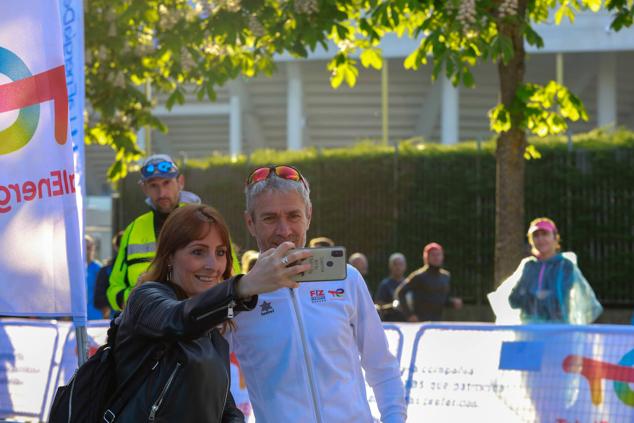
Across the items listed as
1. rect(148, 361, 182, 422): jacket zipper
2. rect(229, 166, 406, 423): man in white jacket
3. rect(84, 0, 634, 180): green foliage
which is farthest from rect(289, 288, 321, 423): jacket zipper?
rect(84, 0, 634, 180): green foliage

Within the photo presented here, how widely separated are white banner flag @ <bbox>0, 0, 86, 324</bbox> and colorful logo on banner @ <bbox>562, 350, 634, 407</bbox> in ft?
13.5

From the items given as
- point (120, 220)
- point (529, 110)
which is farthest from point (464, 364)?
point (120, 220)

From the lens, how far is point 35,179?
4551mm

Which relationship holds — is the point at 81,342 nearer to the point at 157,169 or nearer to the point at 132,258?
the point at 132,258

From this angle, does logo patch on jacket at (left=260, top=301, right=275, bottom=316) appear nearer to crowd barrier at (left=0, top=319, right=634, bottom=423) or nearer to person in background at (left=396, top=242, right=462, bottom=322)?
crowd barrier at (left=0, top=319, right=634, bottom=423)

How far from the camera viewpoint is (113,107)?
41.3ft

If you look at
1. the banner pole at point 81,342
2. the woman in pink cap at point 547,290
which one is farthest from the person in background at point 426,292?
the banner pole at point 81,342

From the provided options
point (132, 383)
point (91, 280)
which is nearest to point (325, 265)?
point (132, 383)

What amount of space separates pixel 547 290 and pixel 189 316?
7018 mm

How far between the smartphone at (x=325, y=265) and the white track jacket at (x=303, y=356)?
0.48 meters

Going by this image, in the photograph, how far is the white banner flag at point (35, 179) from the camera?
14.9 ft

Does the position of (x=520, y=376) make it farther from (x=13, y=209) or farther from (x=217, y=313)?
(x=217, y=313)

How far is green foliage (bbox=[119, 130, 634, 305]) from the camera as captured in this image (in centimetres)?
1847

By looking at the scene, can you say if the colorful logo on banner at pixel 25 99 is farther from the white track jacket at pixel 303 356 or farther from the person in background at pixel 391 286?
the person in background at pixel 391 286
